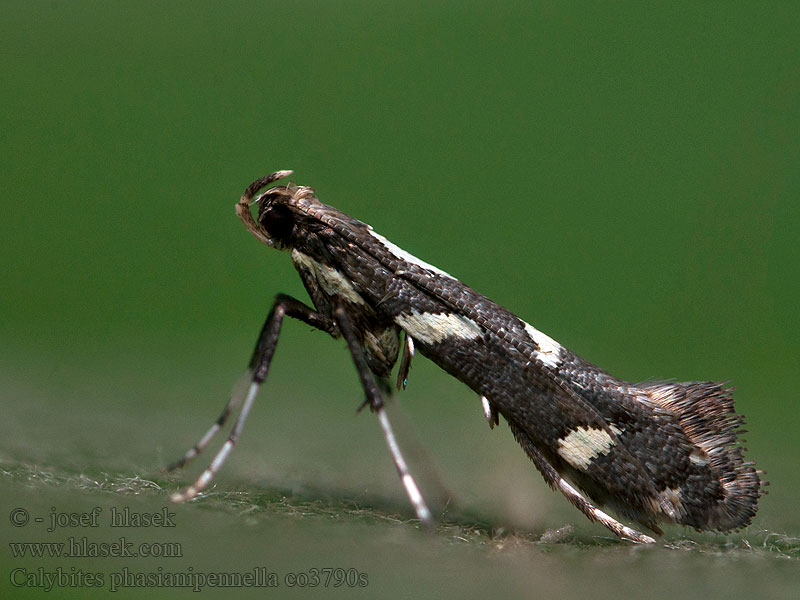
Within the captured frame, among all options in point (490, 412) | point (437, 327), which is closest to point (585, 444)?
point (490, 412)

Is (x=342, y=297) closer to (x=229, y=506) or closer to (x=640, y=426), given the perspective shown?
(x=229, y=506)

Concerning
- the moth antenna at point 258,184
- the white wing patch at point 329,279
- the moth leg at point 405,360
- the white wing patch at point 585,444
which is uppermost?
the moth antenna at point 258,184

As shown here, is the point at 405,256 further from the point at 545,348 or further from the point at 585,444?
the point at 585,444

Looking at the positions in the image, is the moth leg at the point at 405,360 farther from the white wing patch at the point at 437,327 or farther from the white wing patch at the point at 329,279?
the white wing patch at the point at 329,279

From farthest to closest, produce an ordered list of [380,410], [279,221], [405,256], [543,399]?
[279,221] < [405,256] < [543,399] < [380,410]

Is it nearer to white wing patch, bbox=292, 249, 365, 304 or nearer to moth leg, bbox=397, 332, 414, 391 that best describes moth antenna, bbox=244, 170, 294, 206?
white wing patch, bbox=292, 249, 365, 304

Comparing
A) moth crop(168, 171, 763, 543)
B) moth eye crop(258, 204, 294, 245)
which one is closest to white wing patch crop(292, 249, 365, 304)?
moth crop(168, 171, 763, 543)

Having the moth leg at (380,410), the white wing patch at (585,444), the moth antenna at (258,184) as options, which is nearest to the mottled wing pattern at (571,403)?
the white wing patch at (585,444)
